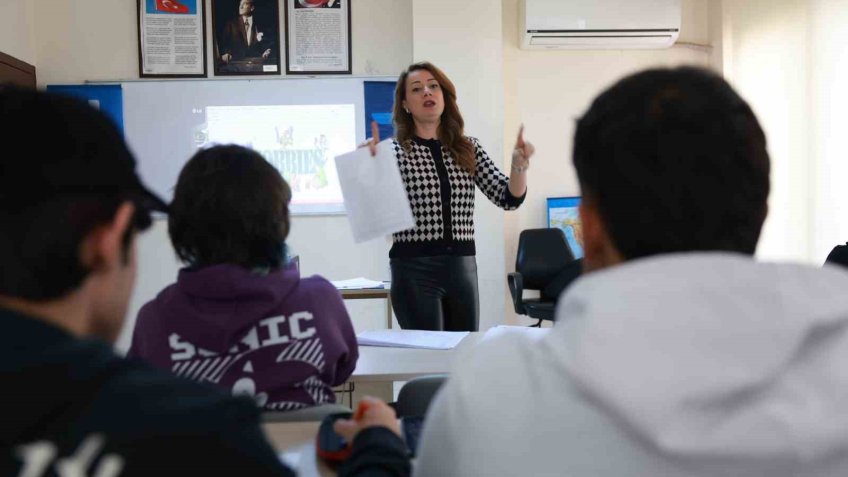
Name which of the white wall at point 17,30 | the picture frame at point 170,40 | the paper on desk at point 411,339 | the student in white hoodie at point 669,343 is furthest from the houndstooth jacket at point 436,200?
the white wall at point 17,30

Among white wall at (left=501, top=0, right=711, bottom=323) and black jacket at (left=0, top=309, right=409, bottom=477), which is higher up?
white wall at (left=501, top=0, right=711, bottom=323)

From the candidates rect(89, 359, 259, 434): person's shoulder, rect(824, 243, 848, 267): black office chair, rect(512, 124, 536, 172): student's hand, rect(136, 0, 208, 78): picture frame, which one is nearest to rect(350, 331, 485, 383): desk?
rect(512, 124, 536, 172): student's hand

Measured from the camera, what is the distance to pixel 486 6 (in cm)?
493

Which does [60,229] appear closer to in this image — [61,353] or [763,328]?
[61,353]

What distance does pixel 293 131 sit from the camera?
16.4 ft

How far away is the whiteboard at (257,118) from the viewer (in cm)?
498

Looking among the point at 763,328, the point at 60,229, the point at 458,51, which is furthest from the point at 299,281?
the point at 458,51

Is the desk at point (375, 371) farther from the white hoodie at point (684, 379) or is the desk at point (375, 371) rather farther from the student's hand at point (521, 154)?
the student's hand at point (521, 154)

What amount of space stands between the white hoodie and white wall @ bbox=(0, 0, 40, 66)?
16.4ft

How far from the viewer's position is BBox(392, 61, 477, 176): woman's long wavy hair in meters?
2.72

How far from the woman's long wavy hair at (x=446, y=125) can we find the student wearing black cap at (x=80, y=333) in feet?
6.80

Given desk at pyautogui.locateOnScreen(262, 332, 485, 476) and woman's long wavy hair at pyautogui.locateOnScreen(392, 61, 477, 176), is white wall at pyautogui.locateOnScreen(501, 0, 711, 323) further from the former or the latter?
desk at pyautogui.locateOnScreen(262, 332, 485, 476)

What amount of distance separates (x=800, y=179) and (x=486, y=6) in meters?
2.27

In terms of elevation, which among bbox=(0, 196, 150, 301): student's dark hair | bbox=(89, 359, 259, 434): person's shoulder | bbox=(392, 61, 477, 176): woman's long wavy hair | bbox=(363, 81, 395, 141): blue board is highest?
bbox=(363, 81, 395, 141): blue board
